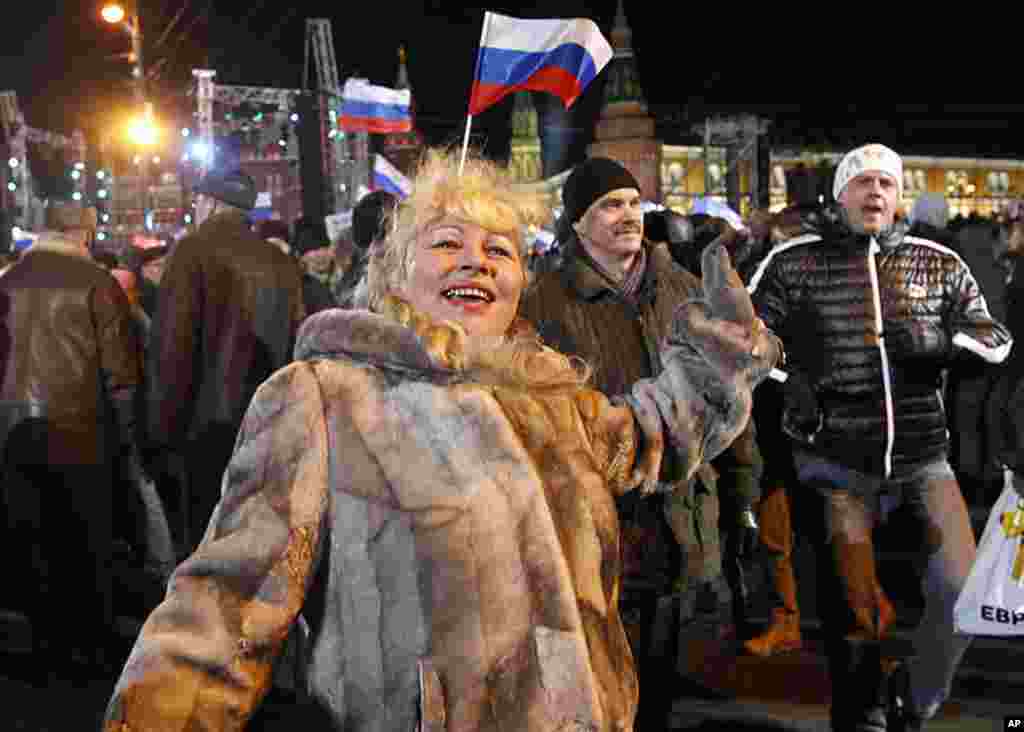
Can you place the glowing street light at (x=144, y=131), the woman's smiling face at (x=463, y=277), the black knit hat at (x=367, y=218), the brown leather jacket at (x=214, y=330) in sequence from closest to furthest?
the woman's smiling face at (x=463, y=277), the brown leather jacket at (x=214, y=330), the black knit hat at (x=367, y=218), the glowing street light at (x=144, y=131)

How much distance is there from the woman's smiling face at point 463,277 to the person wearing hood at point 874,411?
106 inches

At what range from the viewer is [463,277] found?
2.66 meters

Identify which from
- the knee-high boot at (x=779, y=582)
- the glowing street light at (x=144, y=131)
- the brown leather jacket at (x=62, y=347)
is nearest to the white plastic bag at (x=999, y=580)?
the knee-high boot at (x=779, y=582)

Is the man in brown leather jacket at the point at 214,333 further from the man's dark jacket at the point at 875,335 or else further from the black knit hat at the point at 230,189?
the man's dark jacket at the point at 875,335

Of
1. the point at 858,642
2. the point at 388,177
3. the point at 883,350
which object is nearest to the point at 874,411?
the point at 883,350

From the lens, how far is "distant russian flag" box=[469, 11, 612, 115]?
5.51 meters

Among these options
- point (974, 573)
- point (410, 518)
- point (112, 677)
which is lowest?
point (112, 677)

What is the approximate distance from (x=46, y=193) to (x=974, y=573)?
4.66m

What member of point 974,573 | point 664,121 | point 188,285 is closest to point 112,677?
point 188,285

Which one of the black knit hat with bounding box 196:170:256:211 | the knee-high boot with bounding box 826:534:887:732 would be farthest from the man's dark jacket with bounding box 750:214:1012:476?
the black knit hat with bounding box 196:170:256:211

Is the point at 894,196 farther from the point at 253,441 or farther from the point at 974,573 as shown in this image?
the point at 253,441

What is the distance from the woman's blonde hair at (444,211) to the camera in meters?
2.71

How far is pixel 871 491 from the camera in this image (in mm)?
5090

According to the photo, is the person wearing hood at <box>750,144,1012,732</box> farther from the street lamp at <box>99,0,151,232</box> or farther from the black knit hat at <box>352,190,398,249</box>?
the street lamp at <box>99,0,151,232</box>
